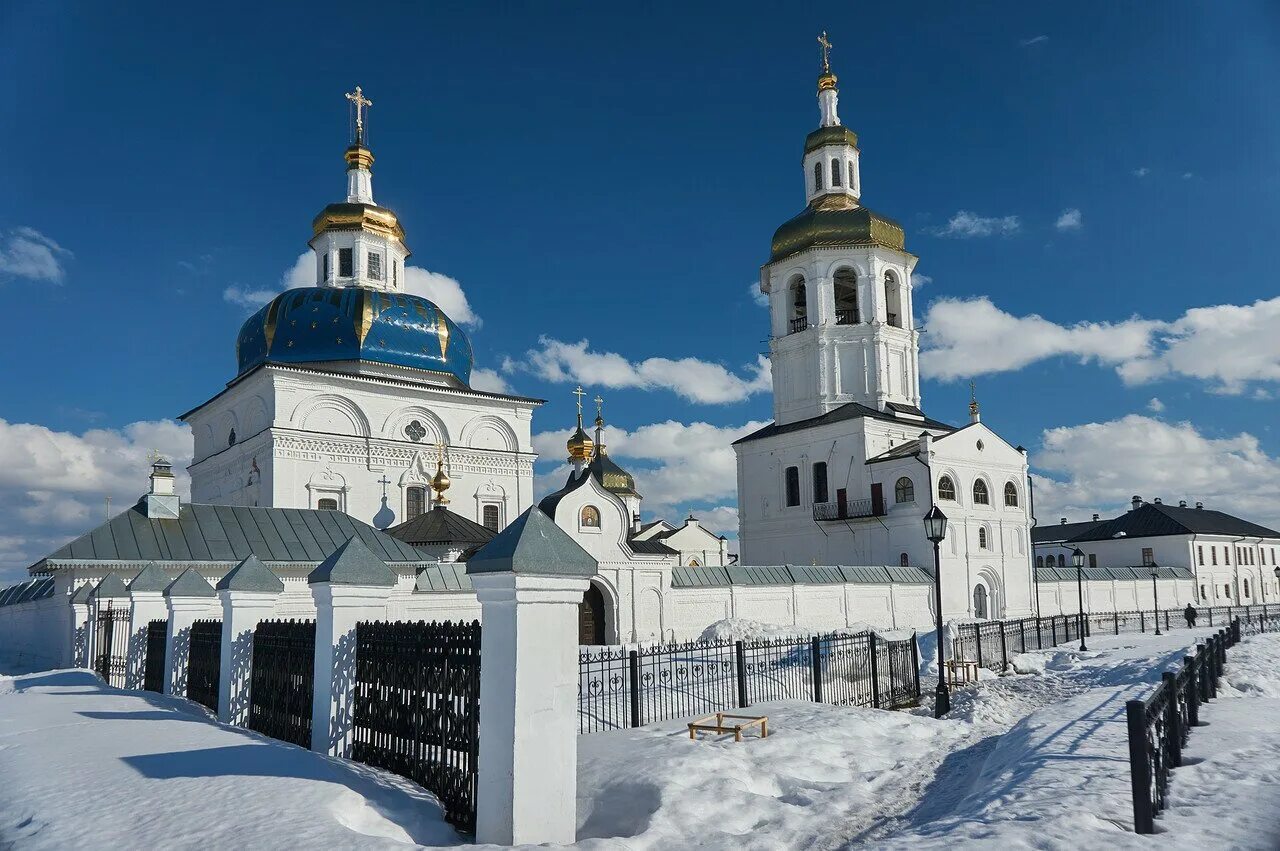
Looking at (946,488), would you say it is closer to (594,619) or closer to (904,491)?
(904,491)

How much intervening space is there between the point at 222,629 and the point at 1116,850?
8560 millimetres

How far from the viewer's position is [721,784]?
7.61 m

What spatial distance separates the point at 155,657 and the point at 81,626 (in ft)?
11.1

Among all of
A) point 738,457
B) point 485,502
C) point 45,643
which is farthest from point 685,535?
point 45,643

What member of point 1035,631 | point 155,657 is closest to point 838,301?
point 1035,631

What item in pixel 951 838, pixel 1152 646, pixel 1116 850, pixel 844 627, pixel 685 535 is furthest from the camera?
pixel 685 535

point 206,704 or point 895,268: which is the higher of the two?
point 895,268

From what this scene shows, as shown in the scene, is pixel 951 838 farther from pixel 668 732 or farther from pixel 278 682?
pixel 278 682

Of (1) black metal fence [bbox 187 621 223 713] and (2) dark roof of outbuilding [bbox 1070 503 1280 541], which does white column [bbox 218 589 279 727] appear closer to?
(1) black metal fence [bbox 187 621 223 713]

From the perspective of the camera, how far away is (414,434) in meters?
30.3

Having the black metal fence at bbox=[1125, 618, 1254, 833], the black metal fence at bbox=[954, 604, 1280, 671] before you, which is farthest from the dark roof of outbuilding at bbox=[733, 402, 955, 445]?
the black metal fence at bbox=[1125, 618, 1254, 833]

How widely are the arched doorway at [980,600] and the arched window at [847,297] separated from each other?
1030 cm

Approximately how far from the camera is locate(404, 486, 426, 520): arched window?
2956cm

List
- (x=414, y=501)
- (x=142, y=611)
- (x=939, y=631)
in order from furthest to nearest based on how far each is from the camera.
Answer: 1. (x=414, y=501)
2. (x=939, y=631)
3. (x=142, y=611)
